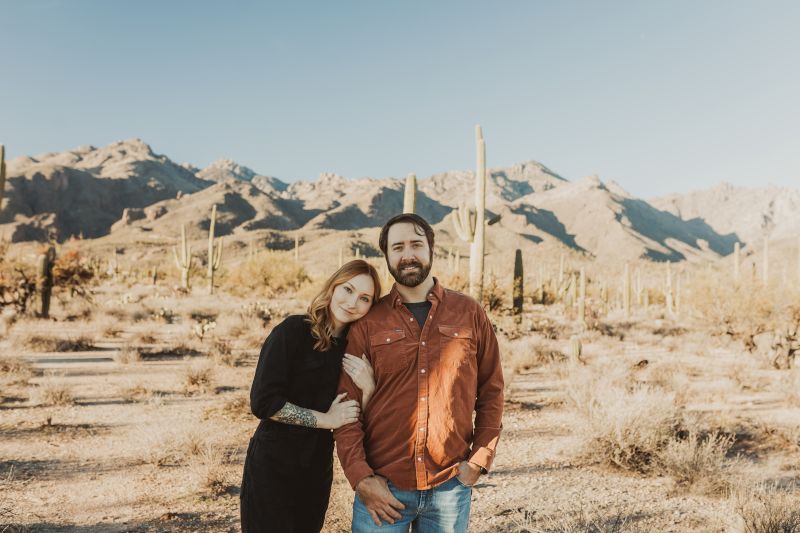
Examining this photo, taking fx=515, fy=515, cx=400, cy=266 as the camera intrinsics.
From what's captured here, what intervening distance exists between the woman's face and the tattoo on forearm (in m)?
0.45

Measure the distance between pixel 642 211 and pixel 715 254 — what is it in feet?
74.0

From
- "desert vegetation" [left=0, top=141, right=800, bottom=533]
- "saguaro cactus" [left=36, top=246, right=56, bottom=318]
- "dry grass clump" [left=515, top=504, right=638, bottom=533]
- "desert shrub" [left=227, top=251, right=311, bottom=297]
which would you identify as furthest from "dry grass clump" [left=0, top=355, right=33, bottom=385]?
"desert shrub" [left=227, top=251, right=311, bottom=297]

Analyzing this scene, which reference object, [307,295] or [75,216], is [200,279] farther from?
[75,216]

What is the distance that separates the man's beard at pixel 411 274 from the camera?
2404mm

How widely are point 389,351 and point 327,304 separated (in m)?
0.41

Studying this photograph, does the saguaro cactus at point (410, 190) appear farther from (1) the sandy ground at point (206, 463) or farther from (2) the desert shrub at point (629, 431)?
(2) the desert shrub at point (629, 431)

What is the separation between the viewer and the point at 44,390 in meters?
7.56

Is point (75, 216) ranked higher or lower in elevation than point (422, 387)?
higher

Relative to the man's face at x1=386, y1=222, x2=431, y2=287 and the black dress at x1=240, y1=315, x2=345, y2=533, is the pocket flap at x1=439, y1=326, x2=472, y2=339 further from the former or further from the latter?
the black dress at x1=240, y1=315, x2=345, y2=533

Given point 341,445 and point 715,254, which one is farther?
point 715,254

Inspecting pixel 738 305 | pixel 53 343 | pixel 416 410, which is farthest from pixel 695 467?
pixel 53 343

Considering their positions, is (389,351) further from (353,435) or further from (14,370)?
(14,370)

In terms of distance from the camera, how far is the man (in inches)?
89.0

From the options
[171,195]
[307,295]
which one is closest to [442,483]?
[307,295]
